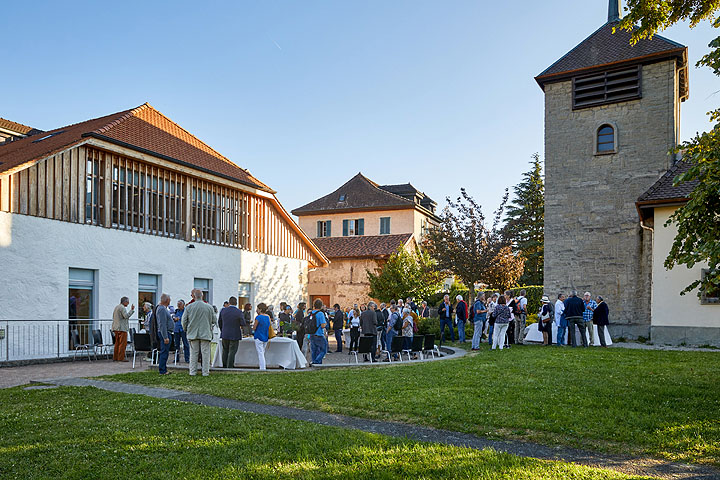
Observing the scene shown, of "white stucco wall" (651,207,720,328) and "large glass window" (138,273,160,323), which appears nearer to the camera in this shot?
"white stucco wall" (651,207,720,328)

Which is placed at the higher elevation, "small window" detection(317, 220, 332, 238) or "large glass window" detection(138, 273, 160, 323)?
"small window" detection(317, 220, 332, 238)

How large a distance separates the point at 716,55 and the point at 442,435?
6512 mm

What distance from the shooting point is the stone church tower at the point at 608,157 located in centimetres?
2388

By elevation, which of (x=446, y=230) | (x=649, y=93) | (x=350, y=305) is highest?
(x=649, y=93)

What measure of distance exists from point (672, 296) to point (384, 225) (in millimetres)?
27263

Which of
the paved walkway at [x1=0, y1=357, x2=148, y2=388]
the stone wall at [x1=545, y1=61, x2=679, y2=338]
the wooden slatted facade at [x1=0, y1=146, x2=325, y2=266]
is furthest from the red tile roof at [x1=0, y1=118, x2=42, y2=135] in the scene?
the stone wall at [x1=545, y1=61, x2=679, y2=338]

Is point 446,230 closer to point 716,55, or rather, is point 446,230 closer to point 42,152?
point 42,152

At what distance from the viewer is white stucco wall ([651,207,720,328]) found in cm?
1970

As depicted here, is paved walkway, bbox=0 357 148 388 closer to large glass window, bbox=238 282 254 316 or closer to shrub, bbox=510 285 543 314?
large glass window, bbox=238 282 254 316

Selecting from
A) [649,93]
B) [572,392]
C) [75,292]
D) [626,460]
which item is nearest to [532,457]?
[626,460]

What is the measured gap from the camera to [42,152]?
18.3 meters

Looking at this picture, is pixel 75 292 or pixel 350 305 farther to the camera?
pixel 350 305

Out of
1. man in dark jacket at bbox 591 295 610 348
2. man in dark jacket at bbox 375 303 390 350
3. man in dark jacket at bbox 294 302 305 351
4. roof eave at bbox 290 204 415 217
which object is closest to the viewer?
A: man in dark jacket at bbox 294 302 305 351

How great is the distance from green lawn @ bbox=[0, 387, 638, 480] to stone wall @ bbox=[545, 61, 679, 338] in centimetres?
1968
